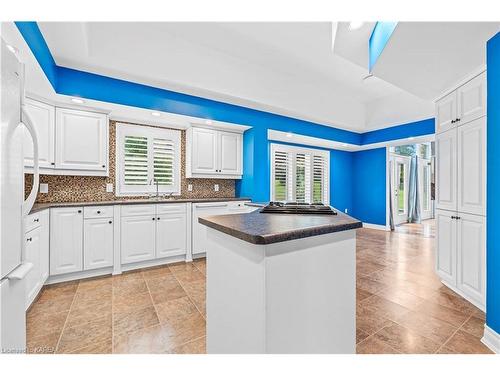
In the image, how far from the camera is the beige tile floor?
5.49ft

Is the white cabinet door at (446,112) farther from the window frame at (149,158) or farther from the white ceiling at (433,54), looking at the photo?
the window frame at (149,158)

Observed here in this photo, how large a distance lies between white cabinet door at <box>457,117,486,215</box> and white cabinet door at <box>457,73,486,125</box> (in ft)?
0.22

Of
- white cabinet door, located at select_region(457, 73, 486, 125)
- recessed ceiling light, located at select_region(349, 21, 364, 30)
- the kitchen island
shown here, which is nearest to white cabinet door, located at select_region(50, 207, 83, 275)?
the kitchen island

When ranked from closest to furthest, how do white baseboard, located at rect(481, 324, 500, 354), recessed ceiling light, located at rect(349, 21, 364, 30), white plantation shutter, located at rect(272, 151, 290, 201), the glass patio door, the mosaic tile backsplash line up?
1. white baseboard, located at rect(481, 324, 500, 354)
2. recessed ceiling light, located at rect(349, 21, 364, 30)
3. the mosaic tile backsplash
4. white plantation shutter, located at rect(272, 151, 290, 201)
5. the glass patio door

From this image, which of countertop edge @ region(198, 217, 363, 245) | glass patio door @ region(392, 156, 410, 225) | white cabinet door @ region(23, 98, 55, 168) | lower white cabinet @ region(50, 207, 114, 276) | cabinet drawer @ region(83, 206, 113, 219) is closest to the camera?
countertop edge @ region(198, 217, 363, 245)

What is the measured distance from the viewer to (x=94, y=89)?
2701 mm

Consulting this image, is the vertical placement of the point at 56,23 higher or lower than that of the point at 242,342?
higher

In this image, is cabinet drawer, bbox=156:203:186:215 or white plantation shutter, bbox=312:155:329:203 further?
white plantation shutter, bbox=312:155:329:203

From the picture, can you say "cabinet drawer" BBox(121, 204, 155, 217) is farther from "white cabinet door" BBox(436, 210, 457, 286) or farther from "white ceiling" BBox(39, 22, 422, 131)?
"white cabinet door" BBox(436, 210, 457, 286)

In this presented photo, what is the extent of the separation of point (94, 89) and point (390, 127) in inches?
219

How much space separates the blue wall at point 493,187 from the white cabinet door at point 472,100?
1.43 ft

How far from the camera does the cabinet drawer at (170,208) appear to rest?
3.30 m
